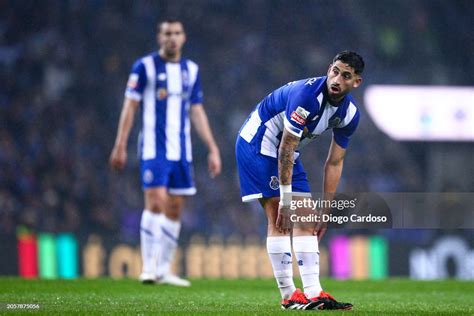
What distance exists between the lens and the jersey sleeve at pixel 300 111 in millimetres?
6344

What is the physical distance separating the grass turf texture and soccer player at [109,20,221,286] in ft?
1.42

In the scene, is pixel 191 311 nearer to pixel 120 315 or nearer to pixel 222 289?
pixel 120 315

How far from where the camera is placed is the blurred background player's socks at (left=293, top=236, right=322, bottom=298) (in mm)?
6633

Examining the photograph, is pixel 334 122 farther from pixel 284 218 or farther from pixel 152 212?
pixel 152 212

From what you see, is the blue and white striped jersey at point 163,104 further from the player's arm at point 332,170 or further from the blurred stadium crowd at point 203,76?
the blurred stadium crowd at point 203,76

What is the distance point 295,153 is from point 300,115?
49 cm

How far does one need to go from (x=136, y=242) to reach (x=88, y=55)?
557cm

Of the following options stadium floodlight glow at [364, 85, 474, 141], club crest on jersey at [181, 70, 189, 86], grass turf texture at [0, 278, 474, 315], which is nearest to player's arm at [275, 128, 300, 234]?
grass turf texture at [0, 278, 474, 315]

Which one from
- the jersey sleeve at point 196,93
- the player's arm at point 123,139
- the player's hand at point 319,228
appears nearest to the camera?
the player's hand at point 319,228

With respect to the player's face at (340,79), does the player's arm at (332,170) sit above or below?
below

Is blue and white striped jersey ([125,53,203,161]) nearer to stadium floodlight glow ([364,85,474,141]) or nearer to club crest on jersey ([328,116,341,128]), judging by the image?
club crest on jersey ([328,116,341,128])

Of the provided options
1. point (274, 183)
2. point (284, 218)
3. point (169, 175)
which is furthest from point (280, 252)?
point (169, 175)

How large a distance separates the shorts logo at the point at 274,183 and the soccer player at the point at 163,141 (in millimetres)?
3179

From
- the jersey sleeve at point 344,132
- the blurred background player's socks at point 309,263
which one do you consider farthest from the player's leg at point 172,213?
the blurred background player's socks at point 309,263
